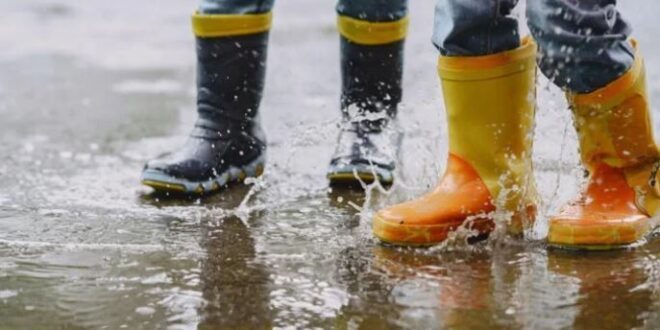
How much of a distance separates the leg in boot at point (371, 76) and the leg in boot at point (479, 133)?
2.00 feet

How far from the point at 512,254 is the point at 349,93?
100 centimetres

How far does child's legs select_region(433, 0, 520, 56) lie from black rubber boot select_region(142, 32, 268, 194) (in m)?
0.75

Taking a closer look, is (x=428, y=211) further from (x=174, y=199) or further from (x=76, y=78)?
(x=76, y=78)

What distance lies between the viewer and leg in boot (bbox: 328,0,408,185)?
3.18 meters

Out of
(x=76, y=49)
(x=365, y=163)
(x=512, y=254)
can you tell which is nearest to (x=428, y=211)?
(x=512, y=254)

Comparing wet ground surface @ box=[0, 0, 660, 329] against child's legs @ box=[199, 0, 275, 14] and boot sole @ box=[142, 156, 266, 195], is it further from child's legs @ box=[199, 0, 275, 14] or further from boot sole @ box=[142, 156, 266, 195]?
child's legs @ box=[199, 0, 275, 14]

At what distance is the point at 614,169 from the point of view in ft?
8.24

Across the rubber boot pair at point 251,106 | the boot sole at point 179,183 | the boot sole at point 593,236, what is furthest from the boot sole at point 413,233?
the boot sole at point 179,183

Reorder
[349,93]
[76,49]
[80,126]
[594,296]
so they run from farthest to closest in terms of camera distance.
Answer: [76,49] → [80,126] → [349,93] → [594,296]

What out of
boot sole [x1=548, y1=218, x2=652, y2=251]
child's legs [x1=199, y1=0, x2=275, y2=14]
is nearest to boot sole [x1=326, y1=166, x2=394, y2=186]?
child's legs [x1=199, y1=0, x2=275, y2=14]

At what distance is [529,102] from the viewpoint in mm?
2527

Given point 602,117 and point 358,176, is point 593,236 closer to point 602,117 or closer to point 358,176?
point 602,117

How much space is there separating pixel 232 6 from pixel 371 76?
16.3 inches

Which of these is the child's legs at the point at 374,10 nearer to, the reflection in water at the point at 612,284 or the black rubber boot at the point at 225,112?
the black rubber boot at the point at 225,112
